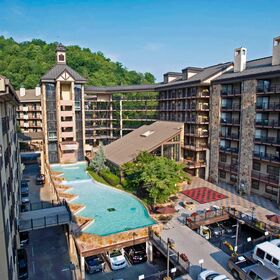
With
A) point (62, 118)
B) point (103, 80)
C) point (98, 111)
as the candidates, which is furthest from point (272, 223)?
point (103, 80)

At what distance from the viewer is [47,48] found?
10750 cm

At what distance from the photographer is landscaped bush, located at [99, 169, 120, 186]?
1533 inches

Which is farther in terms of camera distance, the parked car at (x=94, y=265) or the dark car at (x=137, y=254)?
the dark car at (x=137, y=254)

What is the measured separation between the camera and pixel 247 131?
37.0 metres

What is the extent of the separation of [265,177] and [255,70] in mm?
15611

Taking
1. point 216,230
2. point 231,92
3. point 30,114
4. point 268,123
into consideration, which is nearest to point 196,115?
point 231,92

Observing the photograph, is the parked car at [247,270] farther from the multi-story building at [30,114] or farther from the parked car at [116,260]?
the multi-story building at [30,114]

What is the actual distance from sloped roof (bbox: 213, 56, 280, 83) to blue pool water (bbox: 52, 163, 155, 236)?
76.6ft

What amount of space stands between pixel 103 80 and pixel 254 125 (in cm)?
6483

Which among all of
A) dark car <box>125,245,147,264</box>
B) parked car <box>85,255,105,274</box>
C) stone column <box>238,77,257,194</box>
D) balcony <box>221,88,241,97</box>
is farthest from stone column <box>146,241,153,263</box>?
balcony <box>221,88,241,97</box>

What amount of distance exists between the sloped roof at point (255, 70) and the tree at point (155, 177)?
16.2m

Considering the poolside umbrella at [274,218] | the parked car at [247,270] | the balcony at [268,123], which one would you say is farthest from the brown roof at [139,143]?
the parked car at [247,270]

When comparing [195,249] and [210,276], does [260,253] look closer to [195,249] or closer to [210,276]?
[210,276]

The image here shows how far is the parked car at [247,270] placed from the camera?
1889 cm
